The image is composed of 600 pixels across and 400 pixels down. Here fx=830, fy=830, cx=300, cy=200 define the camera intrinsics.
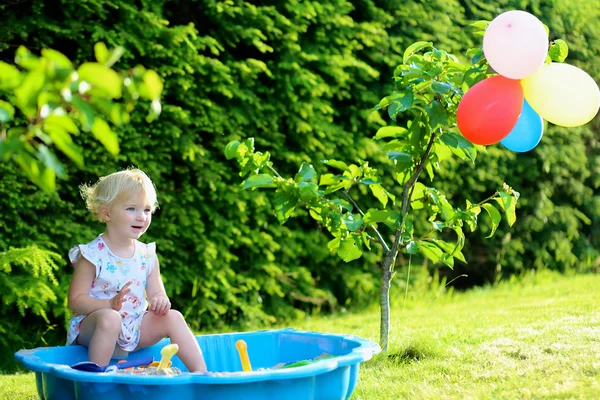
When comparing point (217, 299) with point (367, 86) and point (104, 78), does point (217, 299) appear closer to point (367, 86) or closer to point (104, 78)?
point (367, 86)

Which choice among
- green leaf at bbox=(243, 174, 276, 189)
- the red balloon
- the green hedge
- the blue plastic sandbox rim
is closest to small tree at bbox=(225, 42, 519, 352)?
green leaf at bbox=(243, 174, 276, 189)

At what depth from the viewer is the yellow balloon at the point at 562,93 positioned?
339 cm

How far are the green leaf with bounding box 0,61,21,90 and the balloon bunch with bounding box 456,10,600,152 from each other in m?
2.02

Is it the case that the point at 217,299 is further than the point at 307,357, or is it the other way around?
the point at 217,299

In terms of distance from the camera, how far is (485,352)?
3.62 m

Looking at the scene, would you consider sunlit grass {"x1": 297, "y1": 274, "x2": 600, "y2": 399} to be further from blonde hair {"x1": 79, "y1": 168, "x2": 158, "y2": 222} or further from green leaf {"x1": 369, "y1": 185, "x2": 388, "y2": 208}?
blonde hair {"x1": 79, "y1": 168, "x2": 158, "y2": 222}

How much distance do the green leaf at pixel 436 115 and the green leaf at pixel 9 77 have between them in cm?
201

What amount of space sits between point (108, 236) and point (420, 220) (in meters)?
3.21

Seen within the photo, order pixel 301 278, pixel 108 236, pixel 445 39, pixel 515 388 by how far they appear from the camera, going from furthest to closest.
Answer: pixel 445 39 < pixel 301 278 < pixel 108 236 < pixel 515 388

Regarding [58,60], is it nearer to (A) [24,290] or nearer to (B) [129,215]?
(B) [129,215]

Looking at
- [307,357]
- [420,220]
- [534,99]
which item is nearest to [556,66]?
[534,99]

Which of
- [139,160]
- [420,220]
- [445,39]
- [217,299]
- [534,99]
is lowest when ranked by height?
[217,299]

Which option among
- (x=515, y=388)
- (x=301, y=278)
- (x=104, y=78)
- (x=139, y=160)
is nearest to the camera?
(x=104, y=78)

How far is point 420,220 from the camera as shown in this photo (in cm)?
612
